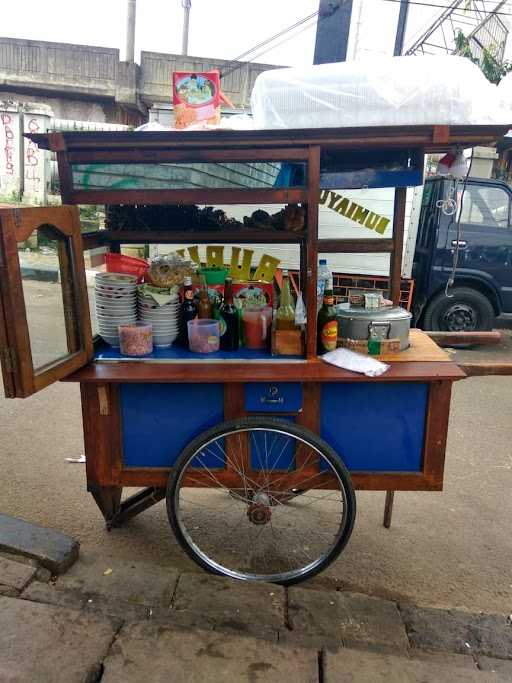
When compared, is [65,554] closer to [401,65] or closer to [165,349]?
[165,349]

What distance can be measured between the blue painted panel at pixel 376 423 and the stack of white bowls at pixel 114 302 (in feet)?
3.10

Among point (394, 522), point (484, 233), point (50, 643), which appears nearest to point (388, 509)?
point (394, 522)

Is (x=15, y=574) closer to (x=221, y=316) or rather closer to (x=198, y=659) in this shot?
(x=198, y=659)

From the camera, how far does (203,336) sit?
228 centimetres

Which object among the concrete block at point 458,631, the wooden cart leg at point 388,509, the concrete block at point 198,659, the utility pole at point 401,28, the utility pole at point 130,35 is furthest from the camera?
the utility pole at point 130,35

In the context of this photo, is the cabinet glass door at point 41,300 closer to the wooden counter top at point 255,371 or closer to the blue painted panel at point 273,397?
the wooden counter top at point 255,371

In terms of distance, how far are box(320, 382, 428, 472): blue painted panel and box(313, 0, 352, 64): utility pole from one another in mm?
2591

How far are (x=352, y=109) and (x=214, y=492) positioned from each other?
2206 millimetres

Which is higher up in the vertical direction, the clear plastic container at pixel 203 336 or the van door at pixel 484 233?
the van door at pixel 484 233

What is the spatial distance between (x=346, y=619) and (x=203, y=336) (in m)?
1.28

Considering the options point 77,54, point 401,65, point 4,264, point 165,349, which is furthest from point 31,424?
point 77,54

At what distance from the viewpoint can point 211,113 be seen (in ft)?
6.71

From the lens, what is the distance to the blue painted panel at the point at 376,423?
6.88 ft

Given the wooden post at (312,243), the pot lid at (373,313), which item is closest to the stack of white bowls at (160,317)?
the wooden post at (312,243)
